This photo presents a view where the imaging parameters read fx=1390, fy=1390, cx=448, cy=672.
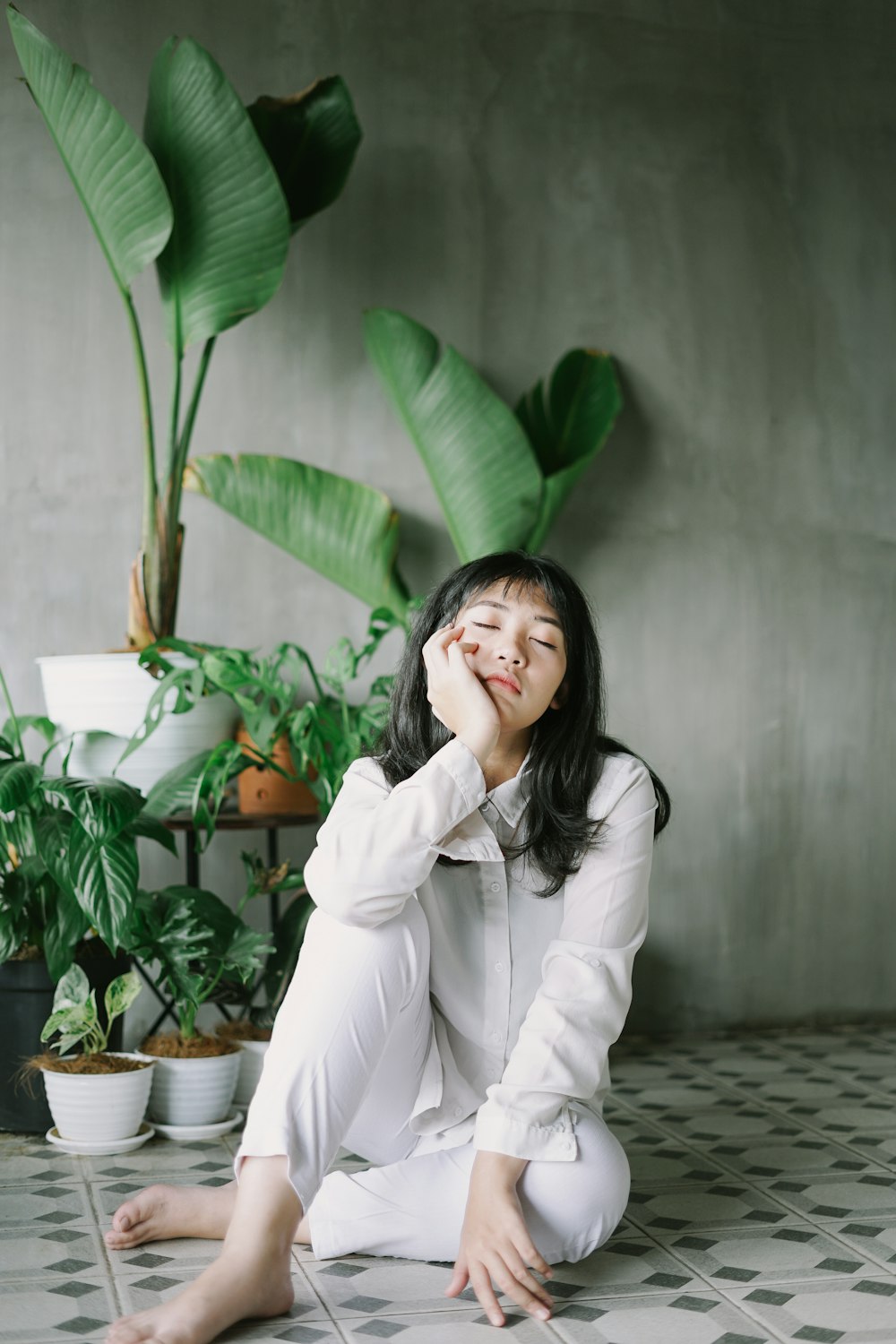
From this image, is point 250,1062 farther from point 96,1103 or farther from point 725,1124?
point 725,1124

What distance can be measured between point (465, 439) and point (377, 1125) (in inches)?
68.1

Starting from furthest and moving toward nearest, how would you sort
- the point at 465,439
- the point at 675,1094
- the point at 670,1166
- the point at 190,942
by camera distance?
the point at 465,439, the point at 675,1094, the point at 190,942, the point at 670,1166

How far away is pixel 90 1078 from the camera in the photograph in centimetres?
235

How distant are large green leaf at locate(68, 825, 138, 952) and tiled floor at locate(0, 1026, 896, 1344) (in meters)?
0.41

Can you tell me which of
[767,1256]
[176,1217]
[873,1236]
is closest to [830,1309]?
[767,1256]

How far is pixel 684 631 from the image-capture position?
11.2 ft

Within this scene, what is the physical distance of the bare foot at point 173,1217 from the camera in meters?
1.80

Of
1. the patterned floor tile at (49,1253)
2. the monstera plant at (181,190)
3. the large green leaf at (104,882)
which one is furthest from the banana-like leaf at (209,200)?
the patterned floor tile at (49,1253)

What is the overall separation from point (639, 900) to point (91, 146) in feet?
5.82

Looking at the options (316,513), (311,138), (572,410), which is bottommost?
(316,513)

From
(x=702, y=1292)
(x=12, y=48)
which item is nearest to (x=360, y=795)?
(x=702, y=1292)

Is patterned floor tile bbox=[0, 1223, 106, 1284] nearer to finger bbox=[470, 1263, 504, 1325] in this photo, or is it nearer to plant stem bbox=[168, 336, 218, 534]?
finger bbox=[470, 1263, 504, 1325]

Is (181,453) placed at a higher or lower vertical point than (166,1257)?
higher

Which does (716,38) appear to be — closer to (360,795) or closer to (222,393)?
(222,393)
